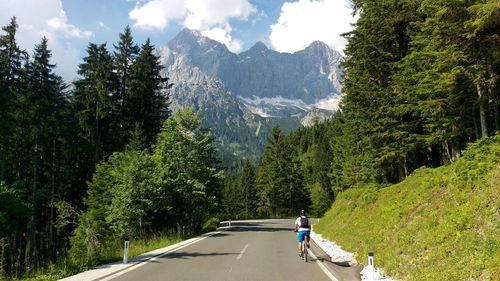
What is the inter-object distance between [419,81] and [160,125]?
3326 centimetres

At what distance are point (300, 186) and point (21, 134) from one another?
57720mm

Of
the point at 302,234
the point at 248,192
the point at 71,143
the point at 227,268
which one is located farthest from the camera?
the point at 248,192

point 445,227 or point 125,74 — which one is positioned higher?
point 125,74

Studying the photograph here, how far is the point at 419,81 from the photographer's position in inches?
727

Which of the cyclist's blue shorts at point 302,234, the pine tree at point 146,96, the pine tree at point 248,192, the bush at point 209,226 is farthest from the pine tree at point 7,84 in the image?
the pine tree at point 248,192

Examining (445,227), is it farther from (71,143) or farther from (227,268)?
(71,143)

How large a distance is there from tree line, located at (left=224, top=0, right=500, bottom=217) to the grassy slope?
329 cm

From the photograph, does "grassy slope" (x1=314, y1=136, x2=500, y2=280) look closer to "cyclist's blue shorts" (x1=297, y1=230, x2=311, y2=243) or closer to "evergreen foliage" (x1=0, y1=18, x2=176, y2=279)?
"cyclist's blue shorts" (x1=297, y1=230, x2=311, y2=243)

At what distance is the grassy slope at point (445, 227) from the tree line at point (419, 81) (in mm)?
3295

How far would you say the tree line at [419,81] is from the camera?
15.8 meters

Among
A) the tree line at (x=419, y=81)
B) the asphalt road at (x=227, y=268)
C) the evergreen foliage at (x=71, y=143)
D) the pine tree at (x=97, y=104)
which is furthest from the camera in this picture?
the pine tree at (x=97, y=104)

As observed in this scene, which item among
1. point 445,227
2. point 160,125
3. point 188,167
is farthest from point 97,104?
point 445,227

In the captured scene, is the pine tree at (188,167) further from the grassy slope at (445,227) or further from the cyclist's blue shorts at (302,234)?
the grassy slope at (445,227)

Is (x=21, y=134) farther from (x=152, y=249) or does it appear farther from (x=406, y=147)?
(x=406, y=147)
